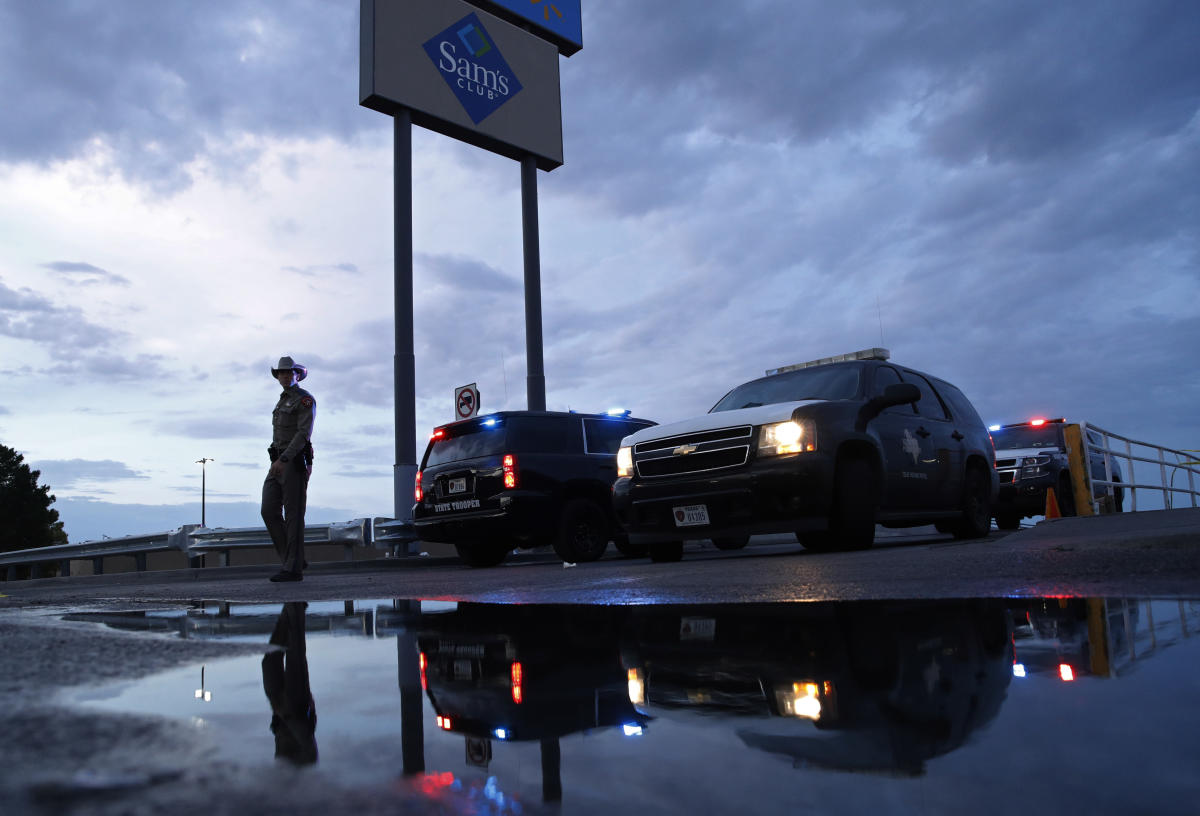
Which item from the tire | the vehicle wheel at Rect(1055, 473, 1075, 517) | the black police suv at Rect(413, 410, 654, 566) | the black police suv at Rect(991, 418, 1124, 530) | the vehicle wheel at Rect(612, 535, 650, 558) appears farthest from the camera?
the vehicle wheel at Rect(1055, 473, 1075, 517)

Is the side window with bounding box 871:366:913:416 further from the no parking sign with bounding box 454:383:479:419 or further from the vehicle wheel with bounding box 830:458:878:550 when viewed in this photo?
the no parking sign with bounding box 454:383:479:419

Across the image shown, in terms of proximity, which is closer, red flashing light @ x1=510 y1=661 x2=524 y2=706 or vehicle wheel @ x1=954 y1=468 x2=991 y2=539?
red flashing light @ x1=510 y1=661 x2=524 y2=706

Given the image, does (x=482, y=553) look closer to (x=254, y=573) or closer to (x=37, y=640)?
(x=254, y=573)

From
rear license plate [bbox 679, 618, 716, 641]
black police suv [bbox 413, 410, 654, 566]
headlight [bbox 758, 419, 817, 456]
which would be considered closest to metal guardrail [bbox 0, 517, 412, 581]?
black police suv [bbox 413, 410, 654, 566]

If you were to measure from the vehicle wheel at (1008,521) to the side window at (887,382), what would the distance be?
24.3ft

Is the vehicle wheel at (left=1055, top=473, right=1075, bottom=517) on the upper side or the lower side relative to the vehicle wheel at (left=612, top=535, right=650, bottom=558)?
upper

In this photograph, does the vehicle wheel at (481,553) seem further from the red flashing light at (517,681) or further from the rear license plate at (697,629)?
the red flashing light at (517,681)

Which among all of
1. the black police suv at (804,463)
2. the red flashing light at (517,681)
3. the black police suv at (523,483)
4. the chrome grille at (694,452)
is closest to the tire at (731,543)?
the black police suv at (523,483)

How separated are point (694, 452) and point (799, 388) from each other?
4.24ft

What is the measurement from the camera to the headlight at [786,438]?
7145 mm

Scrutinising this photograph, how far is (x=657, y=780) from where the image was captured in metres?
1.03

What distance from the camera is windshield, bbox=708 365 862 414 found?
800 centimetres

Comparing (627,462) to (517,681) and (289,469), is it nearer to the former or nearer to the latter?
(289,469)

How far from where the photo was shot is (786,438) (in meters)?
7.21
